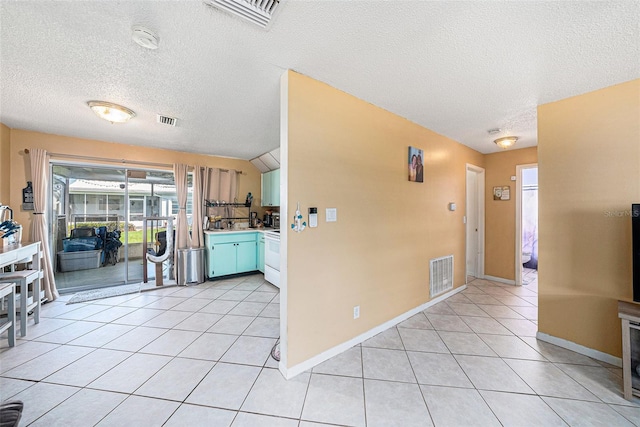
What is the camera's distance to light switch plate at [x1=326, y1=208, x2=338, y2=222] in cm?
205

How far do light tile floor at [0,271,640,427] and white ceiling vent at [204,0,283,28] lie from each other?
2.42 m

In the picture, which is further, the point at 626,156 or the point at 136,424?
the point at 626,156

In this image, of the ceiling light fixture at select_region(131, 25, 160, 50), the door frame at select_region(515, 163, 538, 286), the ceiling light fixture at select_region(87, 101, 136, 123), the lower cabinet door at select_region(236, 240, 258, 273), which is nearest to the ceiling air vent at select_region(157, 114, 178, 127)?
the ceiling light fixture at select_region(87, 101, 136, 123)

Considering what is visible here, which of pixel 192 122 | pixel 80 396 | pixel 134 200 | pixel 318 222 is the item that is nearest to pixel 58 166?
pixel 134 200

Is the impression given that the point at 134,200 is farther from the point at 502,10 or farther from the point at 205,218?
the point at 502,10

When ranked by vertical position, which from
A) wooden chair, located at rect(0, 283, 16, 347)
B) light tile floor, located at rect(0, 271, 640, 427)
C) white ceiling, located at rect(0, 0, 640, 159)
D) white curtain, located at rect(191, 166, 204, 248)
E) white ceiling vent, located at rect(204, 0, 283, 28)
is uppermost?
white ceiling, located at rect(0, 0, 640, 159)

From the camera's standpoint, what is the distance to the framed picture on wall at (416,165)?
2.81 m

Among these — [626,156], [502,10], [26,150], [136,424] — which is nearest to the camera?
[502,10]

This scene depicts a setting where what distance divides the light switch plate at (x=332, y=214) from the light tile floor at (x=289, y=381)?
49.7 inches

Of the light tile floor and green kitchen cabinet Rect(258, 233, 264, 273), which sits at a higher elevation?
green kitchen cabinet Rect(258, 233, 264, 273)

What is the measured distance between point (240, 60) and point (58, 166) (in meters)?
4.06

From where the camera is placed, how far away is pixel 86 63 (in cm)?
174

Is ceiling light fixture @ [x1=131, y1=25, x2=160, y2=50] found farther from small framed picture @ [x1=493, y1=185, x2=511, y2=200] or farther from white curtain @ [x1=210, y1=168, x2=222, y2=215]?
small framed picture @ [x1=493, y1=185, x2=511, y2=200]

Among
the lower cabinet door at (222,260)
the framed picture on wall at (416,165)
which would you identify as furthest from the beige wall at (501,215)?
the lower cabinet door at (222,260)
